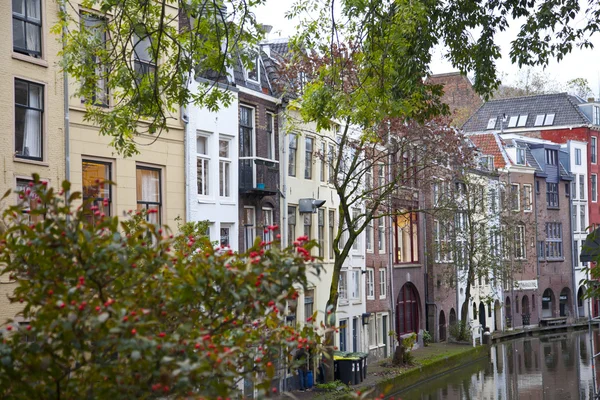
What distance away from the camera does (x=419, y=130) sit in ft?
104

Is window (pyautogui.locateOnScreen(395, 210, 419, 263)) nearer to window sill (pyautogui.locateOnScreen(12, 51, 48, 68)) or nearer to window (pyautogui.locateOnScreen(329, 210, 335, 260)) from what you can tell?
window (pyautogui.locateOnScreen(329, 210, 335, 260))

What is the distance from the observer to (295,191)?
35.5m

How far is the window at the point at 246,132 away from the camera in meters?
31.8

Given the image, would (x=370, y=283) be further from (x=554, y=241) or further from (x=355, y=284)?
(x=554, y=241)

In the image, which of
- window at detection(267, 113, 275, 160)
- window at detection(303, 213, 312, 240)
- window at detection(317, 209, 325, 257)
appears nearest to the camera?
window at detection(267, 113, 275, 160)

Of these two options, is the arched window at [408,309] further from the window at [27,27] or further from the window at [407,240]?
the window at [27,27]

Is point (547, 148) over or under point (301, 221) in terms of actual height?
over

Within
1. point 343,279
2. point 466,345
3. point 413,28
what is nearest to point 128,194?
point 413,28

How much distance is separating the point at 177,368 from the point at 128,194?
20.2 meters

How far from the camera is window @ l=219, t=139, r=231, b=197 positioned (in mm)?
30494

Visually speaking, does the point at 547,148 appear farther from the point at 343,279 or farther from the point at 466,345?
the point at 343,279

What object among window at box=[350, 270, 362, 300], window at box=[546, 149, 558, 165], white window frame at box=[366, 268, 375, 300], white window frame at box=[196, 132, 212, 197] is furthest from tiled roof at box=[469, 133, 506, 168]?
white window frame at box=[196, 132, 212, 197]

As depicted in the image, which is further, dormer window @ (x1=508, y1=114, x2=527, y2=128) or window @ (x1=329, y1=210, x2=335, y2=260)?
dormer window @ (x1=508, y1=114, x2=527, y2=128)

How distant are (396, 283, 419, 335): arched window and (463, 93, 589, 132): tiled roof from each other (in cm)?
3001
